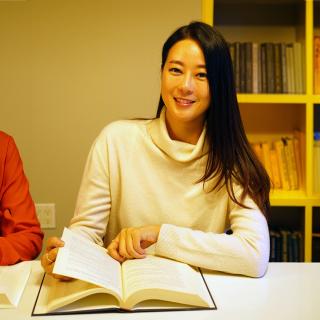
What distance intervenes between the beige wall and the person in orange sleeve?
84 centimetres

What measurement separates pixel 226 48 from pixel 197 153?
303 mm

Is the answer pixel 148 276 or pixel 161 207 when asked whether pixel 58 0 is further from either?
pixel 148 276

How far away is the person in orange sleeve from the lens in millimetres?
1359

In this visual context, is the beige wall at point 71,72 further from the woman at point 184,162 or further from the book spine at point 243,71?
the woman at point 184,162

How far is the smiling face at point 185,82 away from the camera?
4.68 feet

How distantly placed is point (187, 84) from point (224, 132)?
7.1 inches

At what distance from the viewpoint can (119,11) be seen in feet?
7.66

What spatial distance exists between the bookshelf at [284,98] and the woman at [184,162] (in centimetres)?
85

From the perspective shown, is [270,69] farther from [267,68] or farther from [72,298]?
[72,298]

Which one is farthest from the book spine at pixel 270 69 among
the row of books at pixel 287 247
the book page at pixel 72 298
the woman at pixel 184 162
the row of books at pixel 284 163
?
the book page at pixel 72 298

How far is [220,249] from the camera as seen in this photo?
124 centimetres

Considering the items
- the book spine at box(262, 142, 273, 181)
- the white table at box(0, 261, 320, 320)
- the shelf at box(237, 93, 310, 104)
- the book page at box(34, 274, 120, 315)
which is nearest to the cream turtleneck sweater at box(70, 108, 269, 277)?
the white table at box(0, 261, 320, 320)

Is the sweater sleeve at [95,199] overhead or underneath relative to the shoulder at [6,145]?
underneath

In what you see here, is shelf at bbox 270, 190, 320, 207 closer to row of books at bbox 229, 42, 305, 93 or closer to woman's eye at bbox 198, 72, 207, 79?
row of books at bbox 229, 42, 305, 93
